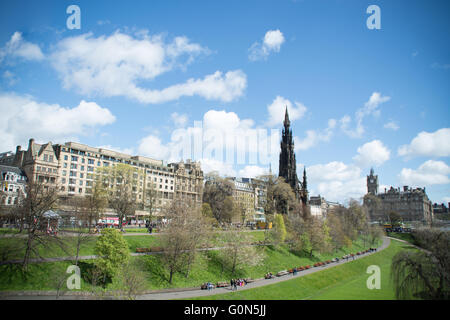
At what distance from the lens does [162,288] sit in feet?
127

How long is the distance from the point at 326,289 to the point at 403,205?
15885 cm

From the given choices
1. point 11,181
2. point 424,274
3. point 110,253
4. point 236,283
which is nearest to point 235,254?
point 236,283

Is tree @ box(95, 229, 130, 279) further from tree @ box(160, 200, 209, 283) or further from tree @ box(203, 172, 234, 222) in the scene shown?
tree @ box(203, 172, 234, 222)

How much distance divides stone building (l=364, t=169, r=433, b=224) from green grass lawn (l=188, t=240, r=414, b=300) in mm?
119900

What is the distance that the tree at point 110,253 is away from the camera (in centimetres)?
3525

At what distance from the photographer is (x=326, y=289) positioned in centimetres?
4978

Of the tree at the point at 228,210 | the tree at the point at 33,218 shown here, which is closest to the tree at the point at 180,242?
the tree at the point at 33,218

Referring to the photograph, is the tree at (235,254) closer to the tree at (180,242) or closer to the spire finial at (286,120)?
the tree at (180,242)

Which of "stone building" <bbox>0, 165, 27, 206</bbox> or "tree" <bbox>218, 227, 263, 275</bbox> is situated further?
"stone building" <bbox>0, 165, 27, 206</bbox>

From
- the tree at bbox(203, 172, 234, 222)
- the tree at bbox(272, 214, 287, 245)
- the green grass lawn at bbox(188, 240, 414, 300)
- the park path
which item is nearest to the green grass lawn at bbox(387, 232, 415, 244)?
the green grass lawn at bbox(188, 240, 414, 300)

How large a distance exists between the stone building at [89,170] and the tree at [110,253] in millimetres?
29130

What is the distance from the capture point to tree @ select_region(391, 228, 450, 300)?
28.4 meters

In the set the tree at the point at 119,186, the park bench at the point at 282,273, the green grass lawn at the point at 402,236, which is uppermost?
the tree at the point at 119,186

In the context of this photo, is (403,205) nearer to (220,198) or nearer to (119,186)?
(220,198)
